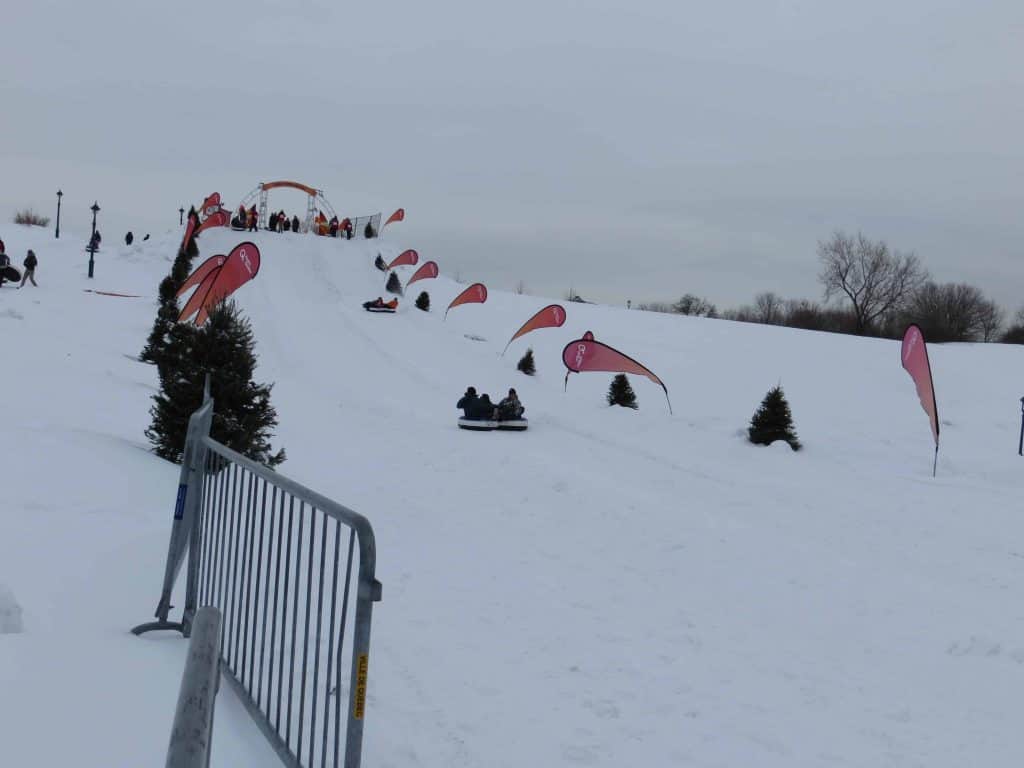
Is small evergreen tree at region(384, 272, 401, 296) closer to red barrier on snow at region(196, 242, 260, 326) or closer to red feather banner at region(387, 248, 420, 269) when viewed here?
red feather banner at region(387, 248, 420, 269)

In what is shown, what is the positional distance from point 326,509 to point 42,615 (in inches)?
95.4

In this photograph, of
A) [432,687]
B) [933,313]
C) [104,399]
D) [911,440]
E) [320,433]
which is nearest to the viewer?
[432,687]

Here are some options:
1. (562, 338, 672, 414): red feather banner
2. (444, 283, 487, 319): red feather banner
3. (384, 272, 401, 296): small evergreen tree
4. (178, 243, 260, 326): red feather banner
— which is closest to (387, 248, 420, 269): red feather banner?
(384, 272, 401, 296): small evergreen tree

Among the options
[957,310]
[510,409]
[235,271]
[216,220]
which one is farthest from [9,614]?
[957,310]

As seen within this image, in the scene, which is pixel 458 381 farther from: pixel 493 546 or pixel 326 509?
pixel 326 509

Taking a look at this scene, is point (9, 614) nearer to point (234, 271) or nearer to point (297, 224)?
point (234, 271)

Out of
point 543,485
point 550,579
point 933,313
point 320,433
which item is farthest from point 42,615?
point 933,313

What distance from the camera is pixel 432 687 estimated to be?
517 cm

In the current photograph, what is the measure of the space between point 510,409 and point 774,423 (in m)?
5.54

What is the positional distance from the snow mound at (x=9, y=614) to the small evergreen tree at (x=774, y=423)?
15.6 m

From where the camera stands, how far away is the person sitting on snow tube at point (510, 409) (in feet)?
58.8

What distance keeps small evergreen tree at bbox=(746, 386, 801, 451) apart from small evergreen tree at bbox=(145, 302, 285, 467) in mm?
11133

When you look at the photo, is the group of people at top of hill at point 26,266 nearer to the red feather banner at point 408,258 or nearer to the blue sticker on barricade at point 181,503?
the red feather banner at point 408,258

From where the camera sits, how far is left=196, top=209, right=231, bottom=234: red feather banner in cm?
5008
